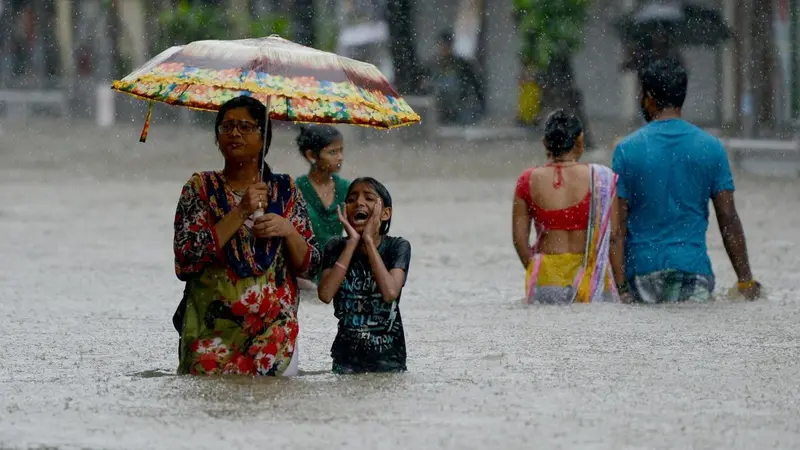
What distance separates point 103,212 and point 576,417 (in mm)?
13271

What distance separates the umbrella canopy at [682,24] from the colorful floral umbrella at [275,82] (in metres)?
20.6

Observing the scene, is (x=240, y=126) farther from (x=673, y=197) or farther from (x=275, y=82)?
(x=673, y=197)

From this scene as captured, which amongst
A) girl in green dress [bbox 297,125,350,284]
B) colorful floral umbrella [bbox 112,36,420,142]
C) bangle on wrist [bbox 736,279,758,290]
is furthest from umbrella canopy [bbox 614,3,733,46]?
colorful floral umbrella [bbox 112,36,420,142]

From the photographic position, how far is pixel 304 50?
721 cm

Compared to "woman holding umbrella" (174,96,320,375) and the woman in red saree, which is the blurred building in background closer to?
the woman in red saree

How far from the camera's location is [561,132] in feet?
32.2

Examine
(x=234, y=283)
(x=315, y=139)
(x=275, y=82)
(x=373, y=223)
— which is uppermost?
(x=275, y=82)

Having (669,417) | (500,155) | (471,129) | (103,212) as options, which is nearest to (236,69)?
(669,417)

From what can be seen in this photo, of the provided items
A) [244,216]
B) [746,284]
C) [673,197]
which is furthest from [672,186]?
[244,216]

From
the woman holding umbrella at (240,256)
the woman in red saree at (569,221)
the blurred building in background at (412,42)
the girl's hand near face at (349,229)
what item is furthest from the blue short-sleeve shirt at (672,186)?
the blurred building in background at (412,42)

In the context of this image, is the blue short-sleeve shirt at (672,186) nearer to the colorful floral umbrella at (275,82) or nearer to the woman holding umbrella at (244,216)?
the colorful floral umbrella at (275,82)

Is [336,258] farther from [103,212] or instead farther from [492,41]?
[492,41]

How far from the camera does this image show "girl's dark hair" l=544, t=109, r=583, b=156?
32.2 feet

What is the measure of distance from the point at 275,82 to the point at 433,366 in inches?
71.2
